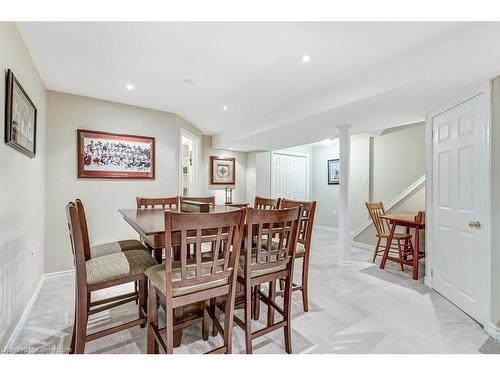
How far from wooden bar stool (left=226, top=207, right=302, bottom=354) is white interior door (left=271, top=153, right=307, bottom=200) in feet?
16.0

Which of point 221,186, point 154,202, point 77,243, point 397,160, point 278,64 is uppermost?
point 278,64

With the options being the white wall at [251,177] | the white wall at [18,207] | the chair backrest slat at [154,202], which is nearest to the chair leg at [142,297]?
the white wall at [18,207]

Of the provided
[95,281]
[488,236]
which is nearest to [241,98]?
[95,281]

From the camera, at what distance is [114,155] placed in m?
3.44

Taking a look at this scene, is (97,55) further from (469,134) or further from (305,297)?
(469,134)

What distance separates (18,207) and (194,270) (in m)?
1.67

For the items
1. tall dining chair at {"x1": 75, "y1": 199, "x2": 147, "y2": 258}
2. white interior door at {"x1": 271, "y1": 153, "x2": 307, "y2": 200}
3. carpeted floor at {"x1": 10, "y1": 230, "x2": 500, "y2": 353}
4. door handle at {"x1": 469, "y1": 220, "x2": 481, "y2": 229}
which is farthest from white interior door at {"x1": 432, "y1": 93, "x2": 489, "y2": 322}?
white interior door at {"x1": 271, "y1": 153, "x2": 307, "y2": 200}

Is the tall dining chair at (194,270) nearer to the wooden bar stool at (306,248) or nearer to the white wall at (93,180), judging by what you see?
the wooden bar stool at (306,248)

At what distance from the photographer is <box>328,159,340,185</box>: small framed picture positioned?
6.46m

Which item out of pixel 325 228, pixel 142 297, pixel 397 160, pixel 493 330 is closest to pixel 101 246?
pixel 142 297

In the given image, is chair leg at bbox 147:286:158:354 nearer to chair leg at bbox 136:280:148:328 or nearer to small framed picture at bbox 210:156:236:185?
Result: chair leg at bbox 136:280:148:328

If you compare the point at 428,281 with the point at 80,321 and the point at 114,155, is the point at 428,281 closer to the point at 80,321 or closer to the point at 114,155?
the point at 80,321

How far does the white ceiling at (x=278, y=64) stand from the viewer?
1829 millimetres
